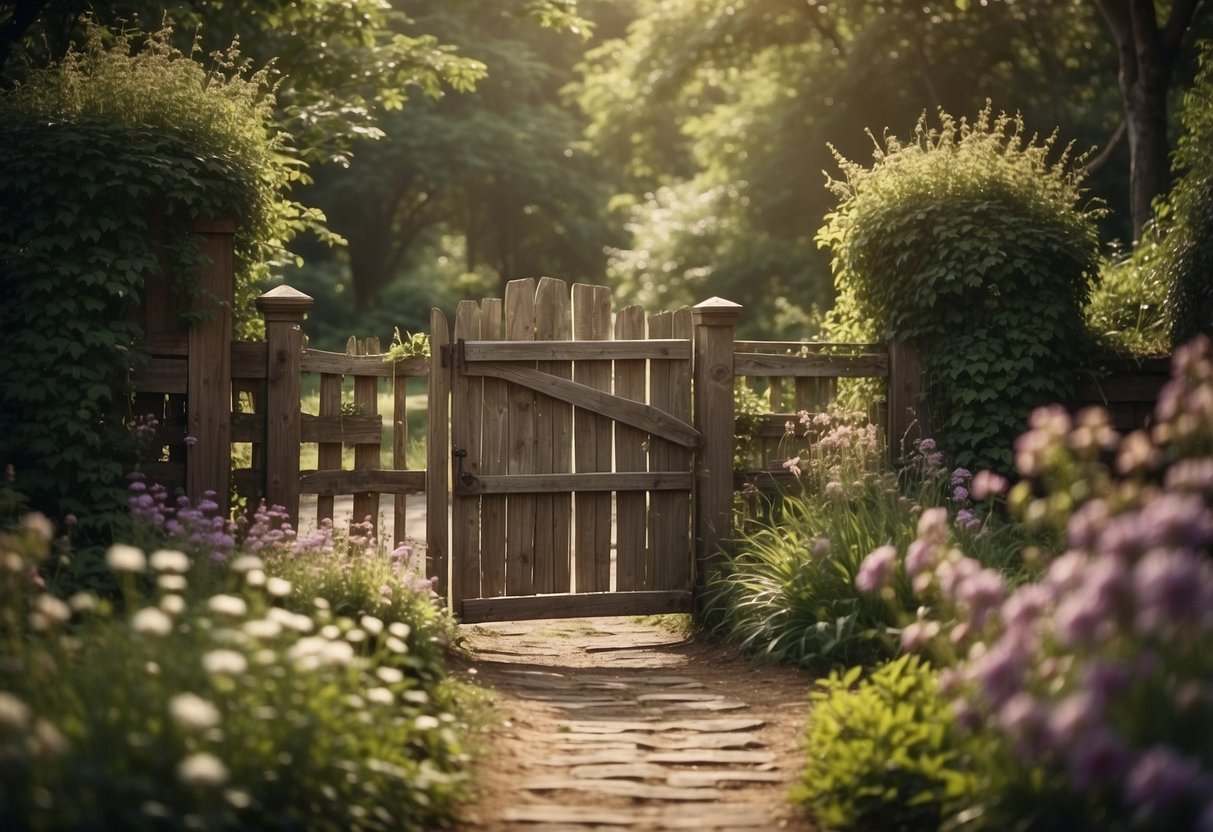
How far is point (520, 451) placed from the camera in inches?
305

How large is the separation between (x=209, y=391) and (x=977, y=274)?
4787 millimetres

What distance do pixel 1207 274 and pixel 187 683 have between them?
7.33 metres

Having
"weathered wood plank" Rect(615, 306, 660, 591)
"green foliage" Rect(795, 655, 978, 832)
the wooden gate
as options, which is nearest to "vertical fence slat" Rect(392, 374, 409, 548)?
the wooden gate

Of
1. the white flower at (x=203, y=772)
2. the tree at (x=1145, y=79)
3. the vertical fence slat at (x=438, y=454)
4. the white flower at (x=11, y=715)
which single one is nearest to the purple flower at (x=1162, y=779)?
the white flower at (x=203, y=772)

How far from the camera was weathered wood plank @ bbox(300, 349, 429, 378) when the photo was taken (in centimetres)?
738

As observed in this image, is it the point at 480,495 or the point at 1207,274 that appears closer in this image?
the point at 480,495

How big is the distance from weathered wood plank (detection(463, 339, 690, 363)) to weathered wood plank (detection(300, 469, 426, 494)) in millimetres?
799

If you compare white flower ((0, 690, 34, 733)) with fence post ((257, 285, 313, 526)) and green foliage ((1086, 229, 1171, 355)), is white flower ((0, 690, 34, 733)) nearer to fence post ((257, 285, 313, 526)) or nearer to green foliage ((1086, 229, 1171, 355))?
fence post ((257, 285, 313, 526))

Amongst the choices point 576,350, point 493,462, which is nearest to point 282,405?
point 493,462

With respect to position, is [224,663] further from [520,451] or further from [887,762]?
[520,451]

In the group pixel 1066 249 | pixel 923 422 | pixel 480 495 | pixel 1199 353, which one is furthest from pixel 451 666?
pixel 1066 249

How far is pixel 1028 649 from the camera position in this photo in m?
3.48

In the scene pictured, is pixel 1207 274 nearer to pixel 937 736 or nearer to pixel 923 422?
pixel 923 422

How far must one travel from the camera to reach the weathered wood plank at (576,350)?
7.60m
